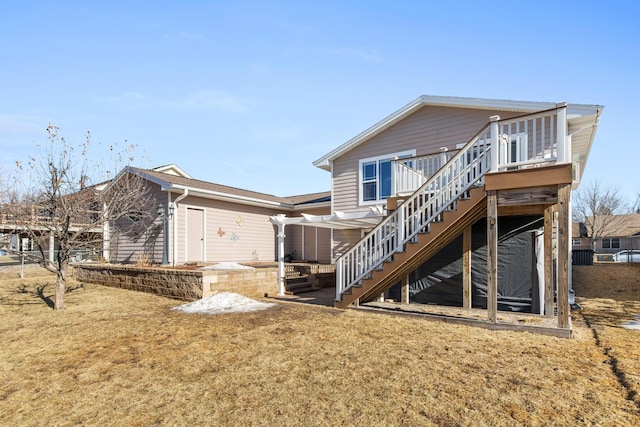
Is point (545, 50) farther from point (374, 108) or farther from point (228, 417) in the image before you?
point (228, 417)

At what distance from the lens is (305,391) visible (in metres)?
3.54

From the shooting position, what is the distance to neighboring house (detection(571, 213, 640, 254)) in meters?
35.3

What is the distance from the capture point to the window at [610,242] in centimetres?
3653

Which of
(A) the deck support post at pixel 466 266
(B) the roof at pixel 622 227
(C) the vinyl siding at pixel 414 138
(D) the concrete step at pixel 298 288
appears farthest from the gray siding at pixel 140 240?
(B) the roof at pixel 622 227

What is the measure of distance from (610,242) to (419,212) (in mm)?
41345

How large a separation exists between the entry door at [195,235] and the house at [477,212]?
4121 mm

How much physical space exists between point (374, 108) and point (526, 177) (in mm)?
7740

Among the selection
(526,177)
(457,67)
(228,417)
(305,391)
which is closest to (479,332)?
(526,177)

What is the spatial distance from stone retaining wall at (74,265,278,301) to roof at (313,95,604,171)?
4744 mm

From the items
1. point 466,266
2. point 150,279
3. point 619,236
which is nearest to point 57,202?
point 150,279

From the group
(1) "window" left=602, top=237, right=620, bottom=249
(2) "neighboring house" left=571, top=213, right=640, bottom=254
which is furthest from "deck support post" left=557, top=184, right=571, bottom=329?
(1) "window" left=602, top=237, right=620, bottom=249

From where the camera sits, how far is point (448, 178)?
7.01 meters

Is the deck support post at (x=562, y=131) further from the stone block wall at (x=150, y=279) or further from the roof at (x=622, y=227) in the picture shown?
the roof at (x=622, y=227)

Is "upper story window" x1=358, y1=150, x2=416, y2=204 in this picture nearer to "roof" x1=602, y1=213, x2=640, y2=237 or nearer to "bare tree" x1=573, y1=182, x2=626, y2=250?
"bare tree" x1=573, y1=182, x2=626, y2=250
